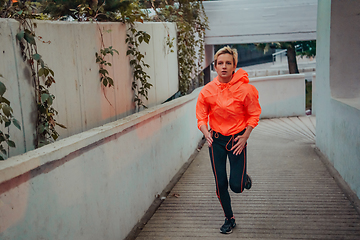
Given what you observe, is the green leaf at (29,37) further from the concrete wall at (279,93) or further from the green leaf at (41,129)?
the concrete wall at (279,93)

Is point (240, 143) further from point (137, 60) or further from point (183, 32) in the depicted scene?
point (183, 32)

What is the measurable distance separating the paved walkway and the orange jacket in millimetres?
1122

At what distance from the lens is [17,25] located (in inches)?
96.6

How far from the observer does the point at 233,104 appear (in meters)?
3.58

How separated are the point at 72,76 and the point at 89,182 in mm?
875

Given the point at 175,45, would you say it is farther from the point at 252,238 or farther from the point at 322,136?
the point at 252,238

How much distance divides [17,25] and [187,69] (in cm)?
558

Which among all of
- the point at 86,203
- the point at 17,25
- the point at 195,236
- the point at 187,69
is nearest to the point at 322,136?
the point at 187,69

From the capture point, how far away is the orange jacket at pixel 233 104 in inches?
141

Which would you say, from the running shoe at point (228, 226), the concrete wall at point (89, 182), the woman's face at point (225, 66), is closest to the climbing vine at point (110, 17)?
the concrete wall at point (89, 182)

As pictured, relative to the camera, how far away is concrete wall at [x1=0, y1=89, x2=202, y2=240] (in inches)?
82.7

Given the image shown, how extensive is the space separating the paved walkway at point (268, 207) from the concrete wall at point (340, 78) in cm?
43

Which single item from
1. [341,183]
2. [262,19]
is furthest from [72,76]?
[262,19]

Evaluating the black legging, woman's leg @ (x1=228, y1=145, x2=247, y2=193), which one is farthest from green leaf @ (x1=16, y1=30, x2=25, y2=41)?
woman's leg @ (x1=228, y1=145, x2=247, y2=193)
